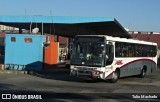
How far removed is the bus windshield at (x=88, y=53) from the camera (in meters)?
20.3

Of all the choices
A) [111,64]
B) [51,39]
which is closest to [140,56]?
[111,64]

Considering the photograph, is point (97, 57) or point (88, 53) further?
point (88, 53)

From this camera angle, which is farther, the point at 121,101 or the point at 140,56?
the point at 140,56

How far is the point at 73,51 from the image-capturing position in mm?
20984

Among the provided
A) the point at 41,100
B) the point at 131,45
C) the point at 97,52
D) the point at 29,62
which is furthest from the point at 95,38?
the point at 29,62

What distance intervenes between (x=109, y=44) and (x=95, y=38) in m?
0.89

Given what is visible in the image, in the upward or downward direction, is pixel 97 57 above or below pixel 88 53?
below

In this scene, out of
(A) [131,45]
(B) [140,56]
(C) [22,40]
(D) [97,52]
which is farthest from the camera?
(C) [22,40]

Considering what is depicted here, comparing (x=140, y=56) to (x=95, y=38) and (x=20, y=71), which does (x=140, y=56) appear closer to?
(x=95, y=38)

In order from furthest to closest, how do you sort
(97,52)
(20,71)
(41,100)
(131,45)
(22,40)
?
(22,40) < (20,71) < (131,45) < (97,52) < (41,100)

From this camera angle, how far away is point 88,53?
20484 millimetres

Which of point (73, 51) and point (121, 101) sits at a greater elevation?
point (73, 51)

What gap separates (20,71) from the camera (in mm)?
28156

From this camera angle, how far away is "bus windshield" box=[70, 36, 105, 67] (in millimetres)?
20281
